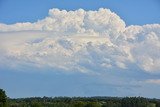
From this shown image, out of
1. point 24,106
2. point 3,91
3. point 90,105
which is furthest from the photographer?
point 24,106

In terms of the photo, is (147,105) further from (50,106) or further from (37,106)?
(37,106)

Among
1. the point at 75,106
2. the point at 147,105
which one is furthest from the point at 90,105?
the point at 147,105

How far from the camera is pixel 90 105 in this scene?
152 m

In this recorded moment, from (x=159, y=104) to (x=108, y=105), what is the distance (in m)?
16.5

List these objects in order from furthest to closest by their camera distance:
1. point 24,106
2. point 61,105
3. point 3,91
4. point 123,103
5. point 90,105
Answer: point 123,103 < point 61,105 < point 24,106 < point 90,105 < point 3,91

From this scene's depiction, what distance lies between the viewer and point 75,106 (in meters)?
156

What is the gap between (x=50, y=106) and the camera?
7032 inches

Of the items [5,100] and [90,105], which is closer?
[5,100]

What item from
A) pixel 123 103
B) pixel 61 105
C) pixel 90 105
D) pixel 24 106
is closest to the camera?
pixel 90 105

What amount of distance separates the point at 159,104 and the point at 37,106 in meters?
49.3

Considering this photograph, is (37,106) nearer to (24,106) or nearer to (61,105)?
(24,106)

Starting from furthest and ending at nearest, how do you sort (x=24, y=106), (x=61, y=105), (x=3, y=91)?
(x=61, y=105) → (x=24, y=106) → (x=3, y=91)

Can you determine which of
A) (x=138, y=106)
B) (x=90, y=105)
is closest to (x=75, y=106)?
(x=90, y=105)

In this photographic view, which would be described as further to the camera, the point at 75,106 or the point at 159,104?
the point at 159,104
